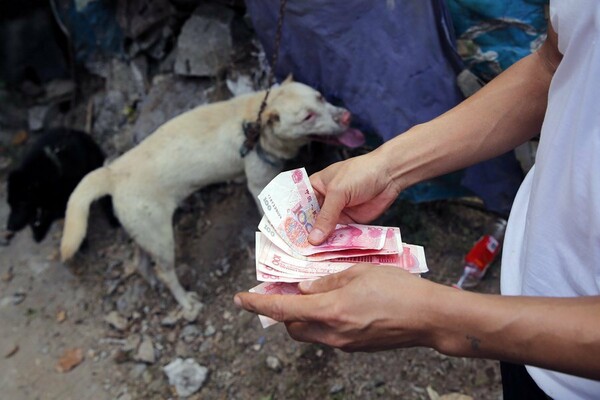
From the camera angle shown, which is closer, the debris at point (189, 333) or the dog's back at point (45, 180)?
the debris at point (189, 333)

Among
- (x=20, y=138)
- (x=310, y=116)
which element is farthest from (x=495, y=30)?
(x=20, y=138)

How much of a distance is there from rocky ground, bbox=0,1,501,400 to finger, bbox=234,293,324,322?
1.57m

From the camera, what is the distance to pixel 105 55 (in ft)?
14.7

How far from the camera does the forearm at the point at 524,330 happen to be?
76 centimetres

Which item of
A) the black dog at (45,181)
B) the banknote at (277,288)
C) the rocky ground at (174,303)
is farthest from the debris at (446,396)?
the black dog at (45,181)

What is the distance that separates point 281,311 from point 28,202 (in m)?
3.37

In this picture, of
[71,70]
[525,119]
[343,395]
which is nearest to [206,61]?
[71,70]

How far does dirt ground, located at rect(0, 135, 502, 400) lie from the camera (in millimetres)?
2516

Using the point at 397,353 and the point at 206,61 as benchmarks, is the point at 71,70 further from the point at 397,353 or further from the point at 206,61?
the point at 397,353

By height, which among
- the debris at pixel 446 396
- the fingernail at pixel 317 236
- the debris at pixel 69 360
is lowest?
the debris at pixel 69 360

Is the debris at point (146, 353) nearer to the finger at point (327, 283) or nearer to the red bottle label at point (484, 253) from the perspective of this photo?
the red bottle label at point (484, 253)

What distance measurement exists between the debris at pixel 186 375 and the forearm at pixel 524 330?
2107 millimetres

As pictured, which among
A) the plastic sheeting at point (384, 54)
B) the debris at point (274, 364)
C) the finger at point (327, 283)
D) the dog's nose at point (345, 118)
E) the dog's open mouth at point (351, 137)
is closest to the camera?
the finger at point (327, 283)

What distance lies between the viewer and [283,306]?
1006 millimetres
